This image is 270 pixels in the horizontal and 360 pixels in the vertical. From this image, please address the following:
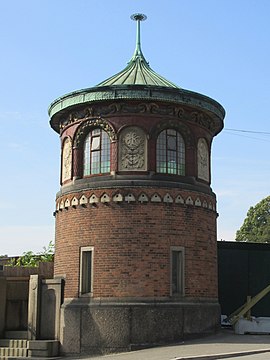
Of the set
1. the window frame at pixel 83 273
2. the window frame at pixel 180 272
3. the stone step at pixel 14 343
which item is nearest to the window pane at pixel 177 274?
the window frame at pixel 180 272

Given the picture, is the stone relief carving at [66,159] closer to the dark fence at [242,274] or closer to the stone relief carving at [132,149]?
the stone relief carving at [132,149]

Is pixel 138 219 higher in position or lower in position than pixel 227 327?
higher

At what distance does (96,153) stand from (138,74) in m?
3.70

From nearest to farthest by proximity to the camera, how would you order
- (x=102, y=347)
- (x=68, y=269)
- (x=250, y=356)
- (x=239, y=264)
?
(x=250, y=356), (x=102, y=347), (x=68, y=269), (x=239, y=264)

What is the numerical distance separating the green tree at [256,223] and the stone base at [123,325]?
4236cm

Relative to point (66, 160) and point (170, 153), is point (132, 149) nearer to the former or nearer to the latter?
point (170, 153)

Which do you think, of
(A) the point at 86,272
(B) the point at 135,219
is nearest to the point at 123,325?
(A) the point at 86,272

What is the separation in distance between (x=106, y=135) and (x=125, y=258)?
14.7 ft

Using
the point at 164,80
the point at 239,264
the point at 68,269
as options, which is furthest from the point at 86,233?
the point at 239,264

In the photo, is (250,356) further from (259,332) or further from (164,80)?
(164,80)

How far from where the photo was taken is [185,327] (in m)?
19.9

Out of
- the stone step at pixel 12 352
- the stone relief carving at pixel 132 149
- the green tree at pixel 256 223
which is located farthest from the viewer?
the green tree at pixel 256 223

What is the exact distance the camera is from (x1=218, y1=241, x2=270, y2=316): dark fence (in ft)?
85.0

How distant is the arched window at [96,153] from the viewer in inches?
830
